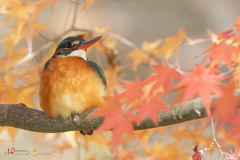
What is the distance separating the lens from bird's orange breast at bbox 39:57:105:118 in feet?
5.95

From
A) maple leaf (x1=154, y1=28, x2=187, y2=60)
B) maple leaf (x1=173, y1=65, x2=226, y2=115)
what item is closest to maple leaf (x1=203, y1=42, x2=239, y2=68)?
maple leaf (x1=173, y1=65, x2=226, y2=115)

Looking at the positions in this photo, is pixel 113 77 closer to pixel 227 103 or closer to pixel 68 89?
pixel 68 89

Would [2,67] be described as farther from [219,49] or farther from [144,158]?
[219,49]

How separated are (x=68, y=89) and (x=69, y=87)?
0.01 m

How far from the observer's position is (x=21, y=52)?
2.80 metres

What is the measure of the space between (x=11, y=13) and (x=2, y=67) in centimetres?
59

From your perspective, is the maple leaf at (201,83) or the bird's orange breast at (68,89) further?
the bird's orange breast at (68,89)

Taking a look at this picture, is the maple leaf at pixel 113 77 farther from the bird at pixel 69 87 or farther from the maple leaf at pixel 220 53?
the maple leaf at pixel 220 53

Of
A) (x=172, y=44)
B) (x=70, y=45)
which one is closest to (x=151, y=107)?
(x=70, y=45)

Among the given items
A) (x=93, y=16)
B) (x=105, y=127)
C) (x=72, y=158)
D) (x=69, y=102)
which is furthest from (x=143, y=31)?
(x=105, y=127)

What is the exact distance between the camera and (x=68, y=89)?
5.97ft

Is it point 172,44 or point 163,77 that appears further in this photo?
point 172,44

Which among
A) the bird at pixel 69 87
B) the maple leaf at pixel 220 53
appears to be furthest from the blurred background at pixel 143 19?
the maple leaf at pixel 220 53

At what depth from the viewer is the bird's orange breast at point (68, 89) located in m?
1.81
